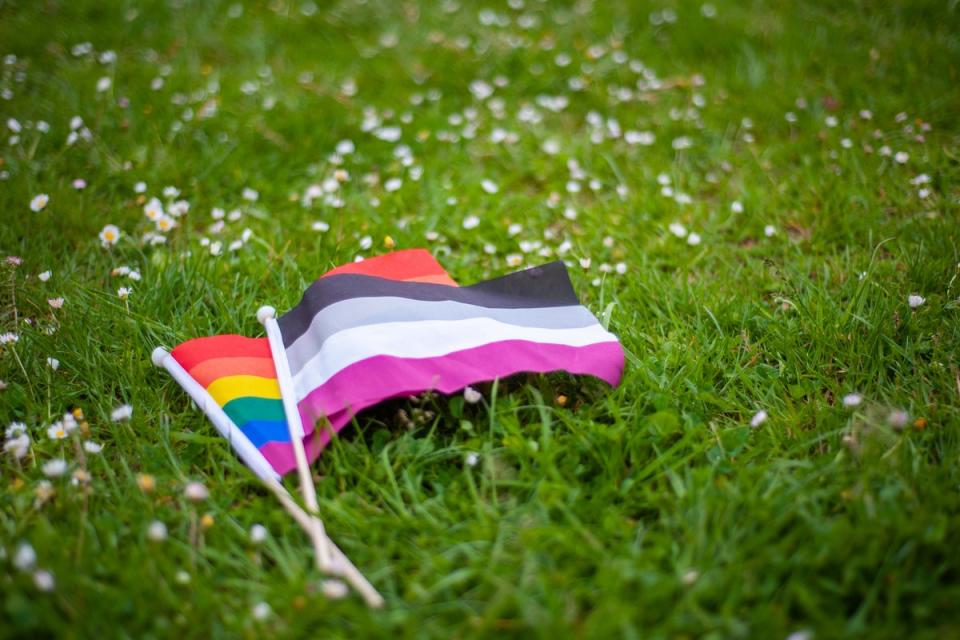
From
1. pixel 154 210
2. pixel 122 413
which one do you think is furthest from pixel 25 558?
pixel 154 210

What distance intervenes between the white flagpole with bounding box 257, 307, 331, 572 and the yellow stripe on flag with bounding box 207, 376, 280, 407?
4 cm

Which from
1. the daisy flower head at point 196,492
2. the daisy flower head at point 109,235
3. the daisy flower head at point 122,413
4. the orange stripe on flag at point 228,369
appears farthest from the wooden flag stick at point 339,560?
the daisy flower head at point 109,235

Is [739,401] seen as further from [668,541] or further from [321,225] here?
[321,225]

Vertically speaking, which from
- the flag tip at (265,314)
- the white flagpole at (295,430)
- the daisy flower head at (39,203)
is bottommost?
the white flagpole at (295,430)

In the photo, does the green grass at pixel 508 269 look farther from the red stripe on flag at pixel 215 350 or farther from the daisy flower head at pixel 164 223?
the red stripe on flag at pixel 215 350

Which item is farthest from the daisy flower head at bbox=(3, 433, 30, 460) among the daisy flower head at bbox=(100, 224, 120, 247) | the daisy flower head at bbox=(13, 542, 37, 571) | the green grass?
the daisy flower head at bbox=(100, 224, 120, 247)

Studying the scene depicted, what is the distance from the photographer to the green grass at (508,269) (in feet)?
4.95

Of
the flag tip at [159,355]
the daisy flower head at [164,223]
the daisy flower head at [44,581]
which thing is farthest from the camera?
the daisy flower head at [164,223]

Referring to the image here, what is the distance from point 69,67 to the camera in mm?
3672

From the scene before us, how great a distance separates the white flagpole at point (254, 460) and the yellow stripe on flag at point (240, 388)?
3cm

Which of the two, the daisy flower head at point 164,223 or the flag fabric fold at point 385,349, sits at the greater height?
the daisy flower head at point 164,223

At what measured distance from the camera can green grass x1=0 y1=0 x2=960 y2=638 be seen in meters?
1.51

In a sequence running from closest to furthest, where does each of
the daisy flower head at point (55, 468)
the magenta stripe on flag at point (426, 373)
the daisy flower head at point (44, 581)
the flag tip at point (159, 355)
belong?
1. the daisy flower head at point (44, 581)
2. the daisy flower head at point (55, 468)
3. the magenta stripe on flag at point (426, 373)
4. the flag tip at point (159, 355)

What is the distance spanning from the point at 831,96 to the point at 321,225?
2.73 metres
